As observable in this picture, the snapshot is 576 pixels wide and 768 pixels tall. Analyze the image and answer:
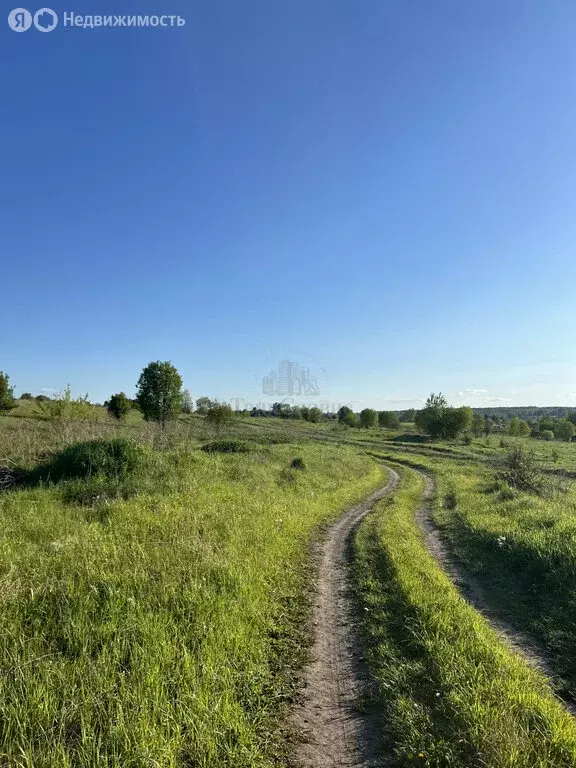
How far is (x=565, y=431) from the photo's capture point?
8969 centimetres

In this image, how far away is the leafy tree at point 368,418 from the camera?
349ft

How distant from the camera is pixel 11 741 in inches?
142

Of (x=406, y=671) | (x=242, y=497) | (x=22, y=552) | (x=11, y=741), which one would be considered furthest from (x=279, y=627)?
(x=242, y=497)

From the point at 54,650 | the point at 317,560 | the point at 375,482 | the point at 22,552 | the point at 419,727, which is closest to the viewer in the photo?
the point at 419,727

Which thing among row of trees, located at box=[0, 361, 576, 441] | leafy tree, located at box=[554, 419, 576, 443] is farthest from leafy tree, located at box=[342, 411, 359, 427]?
leafy tree, located at box=[554, 419, 576, 443]

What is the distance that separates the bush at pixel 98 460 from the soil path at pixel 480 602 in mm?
10115

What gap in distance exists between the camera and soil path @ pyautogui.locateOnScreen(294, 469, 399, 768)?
397 cm

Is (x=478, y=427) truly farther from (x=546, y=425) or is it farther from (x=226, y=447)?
(x=226, y=447)

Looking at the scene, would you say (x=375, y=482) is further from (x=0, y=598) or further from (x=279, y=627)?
(x=0, y=598)

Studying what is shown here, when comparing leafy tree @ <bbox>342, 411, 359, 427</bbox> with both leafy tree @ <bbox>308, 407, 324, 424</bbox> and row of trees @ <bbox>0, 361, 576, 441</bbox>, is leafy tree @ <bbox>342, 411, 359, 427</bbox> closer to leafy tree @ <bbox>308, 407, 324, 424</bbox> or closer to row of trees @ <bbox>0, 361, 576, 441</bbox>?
row of trees @ <bbox>0, 361, 576, 441</bbox>

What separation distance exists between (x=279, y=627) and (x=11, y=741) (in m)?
3.72

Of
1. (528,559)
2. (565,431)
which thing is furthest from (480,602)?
(565,431)

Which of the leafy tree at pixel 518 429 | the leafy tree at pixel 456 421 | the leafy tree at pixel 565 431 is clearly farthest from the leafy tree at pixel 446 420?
the leafy tree at pixel 565 431

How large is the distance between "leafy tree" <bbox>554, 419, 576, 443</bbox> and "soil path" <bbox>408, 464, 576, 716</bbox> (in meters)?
91.8
